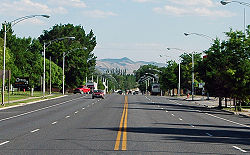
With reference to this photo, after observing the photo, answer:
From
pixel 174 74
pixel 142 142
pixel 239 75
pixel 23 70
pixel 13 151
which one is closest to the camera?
pixel 13 151

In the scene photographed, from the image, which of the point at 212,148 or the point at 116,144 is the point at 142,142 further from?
the point at 212,148

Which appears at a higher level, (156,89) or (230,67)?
(230,67)

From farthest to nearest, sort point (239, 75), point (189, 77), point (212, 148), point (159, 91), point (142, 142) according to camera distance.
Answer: point (159, 91)
point (189, 77)
point (239, 75)
point (142, 142)
point (212, 148)

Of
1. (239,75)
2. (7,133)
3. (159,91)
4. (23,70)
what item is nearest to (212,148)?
(7,133)

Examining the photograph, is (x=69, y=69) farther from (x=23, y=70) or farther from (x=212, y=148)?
(x=212, y=148)

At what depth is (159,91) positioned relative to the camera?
138875mm

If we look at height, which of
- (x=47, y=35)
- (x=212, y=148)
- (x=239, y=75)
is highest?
(x=47, y=35)

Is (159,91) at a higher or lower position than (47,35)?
lower

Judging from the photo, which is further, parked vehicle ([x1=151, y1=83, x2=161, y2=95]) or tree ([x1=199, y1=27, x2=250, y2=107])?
parked vehicle ([x1=151, y1=83, x2=161, y2=95])

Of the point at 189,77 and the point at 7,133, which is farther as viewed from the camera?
the point at 189,77

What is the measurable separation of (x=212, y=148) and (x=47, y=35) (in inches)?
5023

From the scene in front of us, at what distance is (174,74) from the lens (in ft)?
384

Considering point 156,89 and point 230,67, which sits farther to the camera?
point 156,89

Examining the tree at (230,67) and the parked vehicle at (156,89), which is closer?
the tree at (230,67)
